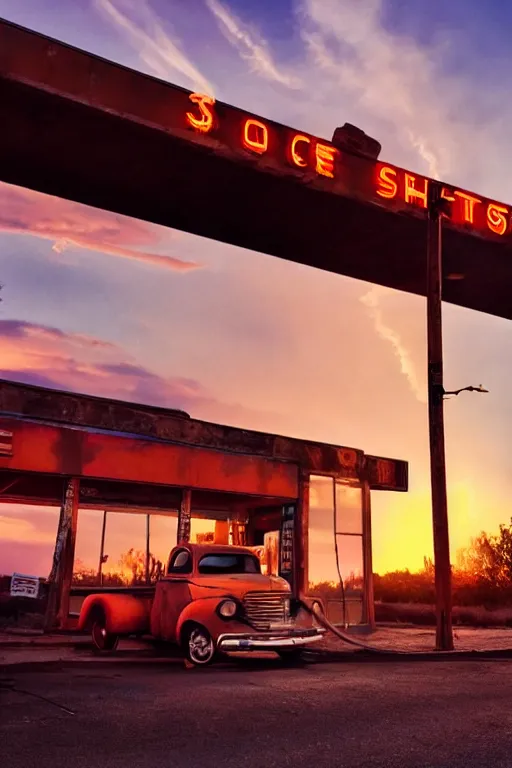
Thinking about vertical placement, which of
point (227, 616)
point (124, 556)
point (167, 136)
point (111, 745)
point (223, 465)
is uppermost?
point (167, 136)

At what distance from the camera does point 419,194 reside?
65.6 ft

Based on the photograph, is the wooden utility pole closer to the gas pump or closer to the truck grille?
the truck grille

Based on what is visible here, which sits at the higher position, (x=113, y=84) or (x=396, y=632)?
(x=113, y=84)

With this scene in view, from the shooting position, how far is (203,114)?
1725 centimetres

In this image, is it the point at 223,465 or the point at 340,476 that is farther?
the point at 340,476

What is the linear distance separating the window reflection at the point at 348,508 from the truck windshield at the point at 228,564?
710 cm

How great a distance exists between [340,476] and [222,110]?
31.2 feet

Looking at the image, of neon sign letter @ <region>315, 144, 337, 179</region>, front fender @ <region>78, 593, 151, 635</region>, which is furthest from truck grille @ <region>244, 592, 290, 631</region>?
neon sign letter @ <region>315, 144, 337, 179</region>

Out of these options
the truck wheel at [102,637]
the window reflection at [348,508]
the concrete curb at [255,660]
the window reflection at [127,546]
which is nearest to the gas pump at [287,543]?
the window reflection at [348,508]

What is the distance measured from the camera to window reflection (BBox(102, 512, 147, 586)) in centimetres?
1845

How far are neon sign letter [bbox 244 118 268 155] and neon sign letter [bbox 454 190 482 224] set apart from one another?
5.85m

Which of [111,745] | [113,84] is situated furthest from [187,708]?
[113,84]

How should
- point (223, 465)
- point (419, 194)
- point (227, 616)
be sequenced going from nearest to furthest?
point (227, 616) → point (223, 465) → point (419, 194)

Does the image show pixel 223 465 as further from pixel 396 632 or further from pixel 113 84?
pixel 113 84
